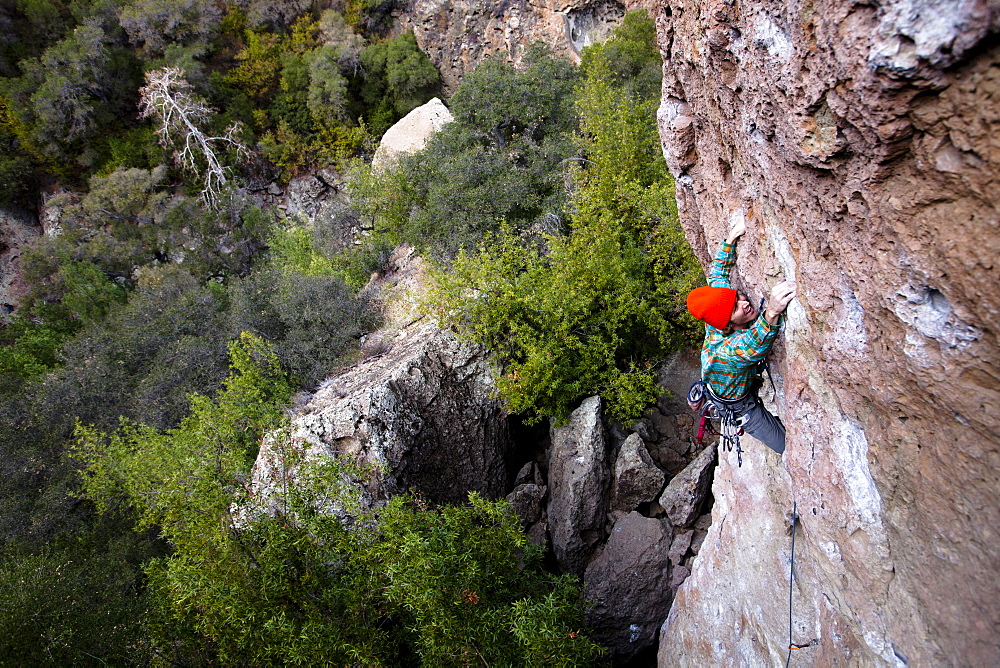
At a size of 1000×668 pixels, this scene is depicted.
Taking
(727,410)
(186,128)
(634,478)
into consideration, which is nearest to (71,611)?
(634,478)

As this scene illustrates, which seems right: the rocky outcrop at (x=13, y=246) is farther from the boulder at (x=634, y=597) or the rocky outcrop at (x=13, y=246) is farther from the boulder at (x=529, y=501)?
the boulder at (x=634, y=597)

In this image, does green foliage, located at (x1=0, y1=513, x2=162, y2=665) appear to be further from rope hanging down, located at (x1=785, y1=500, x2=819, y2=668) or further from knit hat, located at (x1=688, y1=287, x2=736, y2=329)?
knit hat, located at (x1=688, y1=287, x2=736, y2=329)

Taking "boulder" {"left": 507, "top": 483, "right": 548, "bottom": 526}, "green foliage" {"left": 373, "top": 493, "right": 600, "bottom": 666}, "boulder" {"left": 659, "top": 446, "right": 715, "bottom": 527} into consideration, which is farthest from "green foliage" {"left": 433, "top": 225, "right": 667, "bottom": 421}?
"green foliage" {"left": 373, "top": 493, "right": 600, "bottom": 666}

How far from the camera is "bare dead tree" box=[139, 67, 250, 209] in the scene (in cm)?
2139

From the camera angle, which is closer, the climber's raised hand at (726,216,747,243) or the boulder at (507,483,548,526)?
the climber's raised hand at (726,216,747,243)

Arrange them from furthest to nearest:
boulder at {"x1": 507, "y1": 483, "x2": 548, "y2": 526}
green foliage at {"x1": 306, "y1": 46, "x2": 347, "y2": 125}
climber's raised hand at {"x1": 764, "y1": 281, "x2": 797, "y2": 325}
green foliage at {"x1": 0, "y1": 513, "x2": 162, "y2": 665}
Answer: green foliage at {"x1": 306, "y1": 46, "x2": 347, "y2": 125} < boulder at {"x1": 507, "y1": 483, "x2": 548, "y2": 526} < green foliage at {"x1": 0, "y1": 513, "x2": 162, "y2": 665} < climber's raised hand at {"x1": 764, "y1": 281, "x2": 797, "y2": 325}

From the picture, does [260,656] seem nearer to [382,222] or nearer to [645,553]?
[645,553]

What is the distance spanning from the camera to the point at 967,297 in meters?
A: 2.38

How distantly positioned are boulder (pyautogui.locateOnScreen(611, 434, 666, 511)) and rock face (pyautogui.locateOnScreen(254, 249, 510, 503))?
228cm

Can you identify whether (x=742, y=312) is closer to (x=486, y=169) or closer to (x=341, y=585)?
(x=341, y=585)

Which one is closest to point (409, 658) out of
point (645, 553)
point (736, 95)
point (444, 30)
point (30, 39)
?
point (645, 553)

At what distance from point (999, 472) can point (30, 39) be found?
34.5 metres

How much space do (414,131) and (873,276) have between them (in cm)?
1919

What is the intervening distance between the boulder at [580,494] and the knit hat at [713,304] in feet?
18.8
